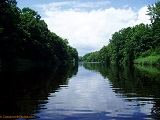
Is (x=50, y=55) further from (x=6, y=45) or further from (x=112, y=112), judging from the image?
(x=112, y=112)

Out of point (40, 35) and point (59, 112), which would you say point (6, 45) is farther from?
point (59, 112)

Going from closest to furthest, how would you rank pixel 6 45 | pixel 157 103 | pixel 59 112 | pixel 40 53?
pixel 59 112
pixel 157 103
pixel 6 45
pixel 40 53

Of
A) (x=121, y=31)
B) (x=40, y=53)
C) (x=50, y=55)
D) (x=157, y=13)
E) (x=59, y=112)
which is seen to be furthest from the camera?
(x=121, y=31)

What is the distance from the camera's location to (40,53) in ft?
289

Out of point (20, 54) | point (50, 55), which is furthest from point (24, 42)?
point (50, 55)

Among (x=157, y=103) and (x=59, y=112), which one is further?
(x=157, y=103)

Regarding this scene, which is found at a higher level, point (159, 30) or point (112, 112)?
point (159, 30)

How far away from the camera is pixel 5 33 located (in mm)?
62156

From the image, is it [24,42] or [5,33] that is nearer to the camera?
[5,33]

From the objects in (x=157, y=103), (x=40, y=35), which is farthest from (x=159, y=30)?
(x=157, y=103)

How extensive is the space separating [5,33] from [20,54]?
46.3 ft

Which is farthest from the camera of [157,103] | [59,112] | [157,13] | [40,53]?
[157,13]

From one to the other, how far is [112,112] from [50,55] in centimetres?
9451

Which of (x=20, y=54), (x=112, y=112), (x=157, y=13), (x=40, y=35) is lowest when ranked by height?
(x=112, y=112)
